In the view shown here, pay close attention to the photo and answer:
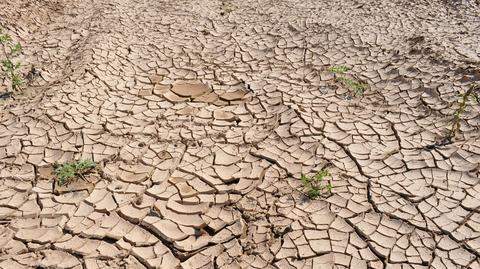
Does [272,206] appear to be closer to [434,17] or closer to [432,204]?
[432,204]

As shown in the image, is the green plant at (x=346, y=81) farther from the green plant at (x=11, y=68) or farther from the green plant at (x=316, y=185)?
the green plant at (x=11, y=68)

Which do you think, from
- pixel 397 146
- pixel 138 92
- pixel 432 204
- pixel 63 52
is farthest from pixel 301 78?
pixel 63 52

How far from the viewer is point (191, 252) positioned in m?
2.41

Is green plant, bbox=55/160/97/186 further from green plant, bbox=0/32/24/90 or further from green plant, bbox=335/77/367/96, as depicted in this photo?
green plant, bbox=335/77/367/96

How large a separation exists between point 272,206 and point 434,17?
327cm

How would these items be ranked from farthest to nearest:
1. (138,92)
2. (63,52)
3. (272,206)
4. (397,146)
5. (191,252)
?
(63,52), (138,92), (397,146), (272,206), (191,252)

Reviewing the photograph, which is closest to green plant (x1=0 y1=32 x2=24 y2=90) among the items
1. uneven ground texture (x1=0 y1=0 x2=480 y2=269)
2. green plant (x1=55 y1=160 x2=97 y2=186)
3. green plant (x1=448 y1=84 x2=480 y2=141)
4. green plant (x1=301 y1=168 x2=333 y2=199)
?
uneven ground texture (x1=0 y1=0 x2=480 y2=269)

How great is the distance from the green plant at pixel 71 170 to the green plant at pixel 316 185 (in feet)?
4.69

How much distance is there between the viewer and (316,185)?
273 centimetres

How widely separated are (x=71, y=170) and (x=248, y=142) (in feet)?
3.99

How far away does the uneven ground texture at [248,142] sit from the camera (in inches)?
95.6

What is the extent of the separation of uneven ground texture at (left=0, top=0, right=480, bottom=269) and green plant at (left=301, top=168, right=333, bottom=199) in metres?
0.05

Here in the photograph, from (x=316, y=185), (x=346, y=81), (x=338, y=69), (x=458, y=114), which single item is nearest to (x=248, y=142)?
(x=316, y=185)

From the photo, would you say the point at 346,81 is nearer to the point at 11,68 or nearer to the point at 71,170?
the point at 71,170
